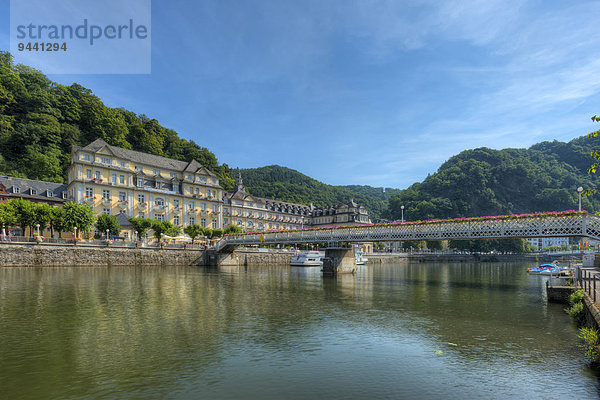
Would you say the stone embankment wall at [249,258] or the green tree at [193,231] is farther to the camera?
the green tree at [193,231]

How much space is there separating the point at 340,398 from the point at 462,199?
204197 mm

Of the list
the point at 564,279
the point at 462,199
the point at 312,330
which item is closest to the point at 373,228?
the point at 564,279

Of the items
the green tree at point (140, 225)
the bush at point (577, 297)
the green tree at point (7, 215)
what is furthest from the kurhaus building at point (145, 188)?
the bush at point (577, 297)

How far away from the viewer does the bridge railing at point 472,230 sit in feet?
102

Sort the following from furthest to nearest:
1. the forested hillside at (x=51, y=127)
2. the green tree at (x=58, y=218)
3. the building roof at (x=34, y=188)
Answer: the forested hillside at (x=51, y=127) → the building roof at (x=34, y=188) → the green tree at (x=58, y=218)

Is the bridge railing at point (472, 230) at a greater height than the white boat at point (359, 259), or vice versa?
the bridge railing at point (472, 230)

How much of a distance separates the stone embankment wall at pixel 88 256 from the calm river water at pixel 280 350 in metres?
29.2

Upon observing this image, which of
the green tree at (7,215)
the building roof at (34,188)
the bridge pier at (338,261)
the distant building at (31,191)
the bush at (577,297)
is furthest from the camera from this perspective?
the building roof at (34,188)

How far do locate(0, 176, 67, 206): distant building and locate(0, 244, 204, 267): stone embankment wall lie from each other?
63.8 ft

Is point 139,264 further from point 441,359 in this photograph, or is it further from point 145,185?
point 441,359

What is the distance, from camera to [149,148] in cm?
11094

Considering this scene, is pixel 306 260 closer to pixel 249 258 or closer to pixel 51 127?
pixel 249 258

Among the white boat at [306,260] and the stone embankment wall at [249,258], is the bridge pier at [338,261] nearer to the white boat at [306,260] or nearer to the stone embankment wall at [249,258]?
the stone embankment wall at [249,258]

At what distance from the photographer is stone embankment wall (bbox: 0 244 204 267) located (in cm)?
4807
